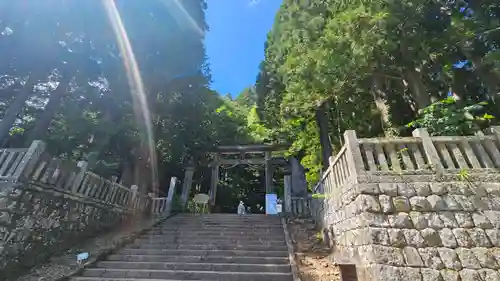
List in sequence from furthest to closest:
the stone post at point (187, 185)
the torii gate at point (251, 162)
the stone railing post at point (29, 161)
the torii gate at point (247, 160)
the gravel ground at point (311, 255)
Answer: the torii gate at point (247, 160) < the torii gate at point (251, 162) < the stone post at point (187, 185) < the stone railing post at point (29, 161) < the gravel ground at point (311, 255)

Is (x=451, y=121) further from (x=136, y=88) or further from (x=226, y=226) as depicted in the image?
(x=136, y=88)

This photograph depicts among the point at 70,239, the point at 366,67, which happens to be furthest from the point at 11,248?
the point at 366,67

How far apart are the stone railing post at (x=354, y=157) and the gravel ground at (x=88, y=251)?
4990 mm

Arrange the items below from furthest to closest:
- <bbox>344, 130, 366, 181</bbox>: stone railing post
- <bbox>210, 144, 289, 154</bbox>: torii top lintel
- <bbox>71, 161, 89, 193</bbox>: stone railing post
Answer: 1. <bbox>210, 144, 289, 154</bbox>: torii top lintel
2. <bbox>71, 161, 89, 193</bbox>: stone railing post
3. <bbox>344, 130, 366, 181</bbox>: stone railing post

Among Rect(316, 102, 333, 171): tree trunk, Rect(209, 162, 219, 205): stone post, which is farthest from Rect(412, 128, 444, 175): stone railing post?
Rect(209, 162, 219, 205): stone post

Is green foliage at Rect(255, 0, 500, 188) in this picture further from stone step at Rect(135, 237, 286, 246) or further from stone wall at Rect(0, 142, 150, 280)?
stone wall at Rect(0, 142, 150, 280)

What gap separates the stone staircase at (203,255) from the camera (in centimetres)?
479

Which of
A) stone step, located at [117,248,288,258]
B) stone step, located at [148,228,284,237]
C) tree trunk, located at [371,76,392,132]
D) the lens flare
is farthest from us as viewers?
the lens flare

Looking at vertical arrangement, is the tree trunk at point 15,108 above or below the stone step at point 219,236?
above

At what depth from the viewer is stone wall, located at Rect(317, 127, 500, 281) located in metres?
3.29

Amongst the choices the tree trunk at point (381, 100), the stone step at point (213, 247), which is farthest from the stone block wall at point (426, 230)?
the tree trunk at point (381, 100)

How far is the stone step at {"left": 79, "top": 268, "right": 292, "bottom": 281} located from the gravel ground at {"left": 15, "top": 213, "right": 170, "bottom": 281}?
0.36 m

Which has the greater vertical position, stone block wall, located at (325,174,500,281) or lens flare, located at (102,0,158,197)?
lens flare, located at (102,0,158,197)

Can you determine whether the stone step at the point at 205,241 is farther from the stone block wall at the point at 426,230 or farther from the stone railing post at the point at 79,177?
the stone block wall at the point at 426,230
